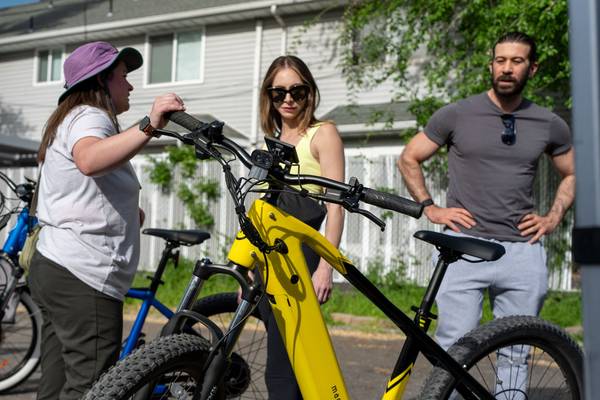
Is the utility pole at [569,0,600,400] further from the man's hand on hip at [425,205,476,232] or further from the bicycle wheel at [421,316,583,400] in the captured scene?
the man's hand on hip at [425,205,476,232]

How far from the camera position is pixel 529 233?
12.3 ft

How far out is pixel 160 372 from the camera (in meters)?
2.41

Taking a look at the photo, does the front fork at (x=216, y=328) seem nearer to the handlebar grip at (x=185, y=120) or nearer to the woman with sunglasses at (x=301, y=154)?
the handlebar grip at (x=185, y=120)

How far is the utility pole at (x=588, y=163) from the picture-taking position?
144 centimetres

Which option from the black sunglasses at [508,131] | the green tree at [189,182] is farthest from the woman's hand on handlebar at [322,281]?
the green tree at [189,182]

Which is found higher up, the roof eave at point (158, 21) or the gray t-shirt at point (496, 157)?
the roof eave at point (158, 21)

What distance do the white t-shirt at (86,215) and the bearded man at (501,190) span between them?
160 centimetres

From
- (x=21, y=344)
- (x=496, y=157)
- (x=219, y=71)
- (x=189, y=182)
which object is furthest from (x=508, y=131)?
(x=219, y=71)

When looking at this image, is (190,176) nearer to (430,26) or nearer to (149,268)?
(149,268)

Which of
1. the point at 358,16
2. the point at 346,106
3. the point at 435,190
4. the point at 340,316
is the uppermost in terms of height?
the point at 358,16

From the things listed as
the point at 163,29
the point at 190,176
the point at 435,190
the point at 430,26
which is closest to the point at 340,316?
the point at 435,190

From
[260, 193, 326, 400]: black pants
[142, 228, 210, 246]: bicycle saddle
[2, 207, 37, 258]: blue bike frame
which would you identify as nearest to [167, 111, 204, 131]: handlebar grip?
[260, 193, 326, 400]: black pants

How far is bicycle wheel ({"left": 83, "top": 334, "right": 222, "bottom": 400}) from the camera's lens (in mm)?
2299

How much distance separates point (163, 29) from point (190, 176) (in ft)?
19.7
